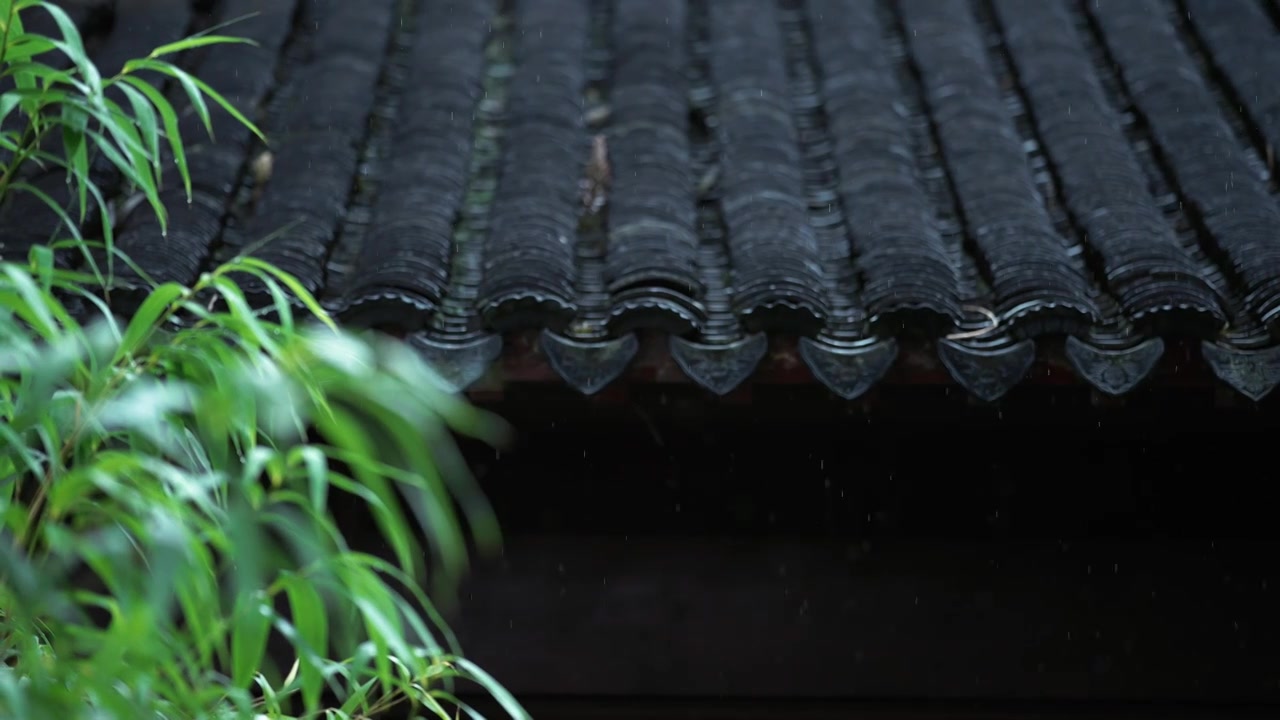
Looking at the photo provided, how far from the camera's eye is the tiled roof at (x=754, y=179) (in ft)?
8.24

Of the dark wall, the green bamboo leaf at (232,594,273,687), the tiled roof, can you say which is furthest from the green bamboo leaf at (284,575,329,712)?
the dark wall

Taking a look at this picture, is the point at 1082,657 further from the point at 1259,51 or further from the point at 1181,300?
the point at 1259,51

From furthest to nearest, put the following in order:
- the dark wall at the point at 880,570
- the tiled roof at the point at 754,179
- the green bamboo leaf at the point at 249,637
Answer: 1. the dark wall at the point at 880,570
2. the tiled roof at the point at 754,179
3. the green bamboo leaf at the point at 249,637

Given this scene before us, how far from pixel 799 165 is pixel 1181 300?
1052 millimetres

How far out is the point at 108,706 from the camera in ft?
4.04

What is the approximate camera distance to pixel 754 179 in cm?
317

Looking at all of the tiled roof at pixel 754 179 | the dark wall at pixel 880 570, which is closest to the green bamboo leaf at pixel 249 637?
the tiled roof at pixel 754 179

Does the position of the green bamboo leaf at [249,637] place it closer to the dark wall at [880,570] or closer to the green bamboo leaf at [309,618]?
the green bamboo leaf at [309,618]

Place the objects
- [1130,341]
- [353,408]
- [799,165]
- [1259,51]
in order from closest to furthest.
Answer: [1130,341] < [353,408] < [799,165] < [1259,51]

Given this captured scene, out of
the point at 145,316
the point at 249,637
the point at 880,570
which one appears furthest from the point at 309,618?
the point at 880,570

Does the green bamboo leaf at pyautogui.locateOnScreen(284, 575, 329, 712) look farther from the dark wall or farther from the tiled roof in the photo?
the dark wall

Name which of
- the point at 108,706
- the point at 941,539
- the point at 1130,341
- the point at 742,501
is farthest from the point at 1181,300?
the point at 108,706

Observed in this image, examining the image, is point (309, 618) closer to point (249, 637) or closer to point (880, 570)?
point (249, 637)

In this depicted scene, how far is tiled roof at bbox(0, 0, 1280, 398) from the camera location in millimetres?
2512
